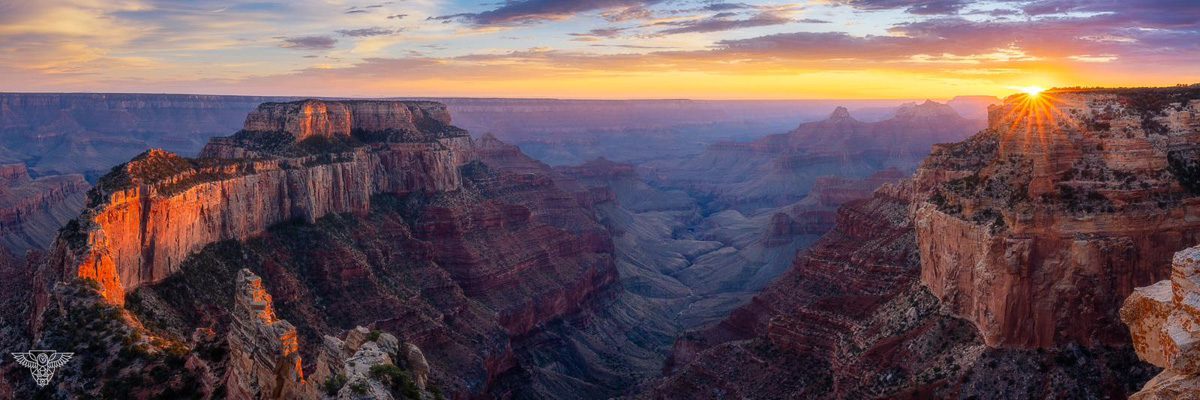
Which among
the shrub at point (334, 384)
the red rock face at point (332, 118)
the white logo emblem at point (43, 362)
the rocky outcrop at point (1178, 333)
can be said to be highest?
the red rock face at point (332, 118)

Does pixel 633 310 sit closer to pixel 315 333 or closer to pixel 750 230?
pixel 315 333

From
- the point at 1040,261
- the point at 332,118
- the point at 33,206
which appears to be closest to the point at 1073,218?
the point at 1040,261

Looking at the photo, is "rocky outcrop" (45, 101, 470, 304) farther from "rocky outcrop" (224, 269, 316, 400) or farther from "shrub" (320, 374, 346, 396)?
"shrub" (320, 374, 346, 396)

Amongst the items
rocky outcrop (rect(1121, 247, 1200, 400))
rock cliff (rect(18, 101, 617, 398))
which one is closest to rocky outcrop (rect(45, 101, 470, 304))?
rock cliff (rect(18, 101, 617, 398))

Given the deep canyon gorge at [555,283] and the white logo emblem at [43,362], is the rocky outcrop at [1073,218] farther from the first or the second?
the white logo emblem at [43,362]

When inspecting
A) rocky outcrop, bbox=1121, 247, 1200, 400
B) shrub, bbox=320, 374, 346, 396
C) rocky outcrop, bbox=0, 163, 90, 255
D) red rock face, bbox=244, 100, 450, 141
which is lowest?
rocky outcrop, bbox=0, 163, 90, 255

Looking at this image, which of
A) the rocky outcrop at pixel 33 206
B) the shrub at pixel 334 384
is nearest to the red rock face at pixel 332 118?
the rocky outcrop at pixel 33 206
